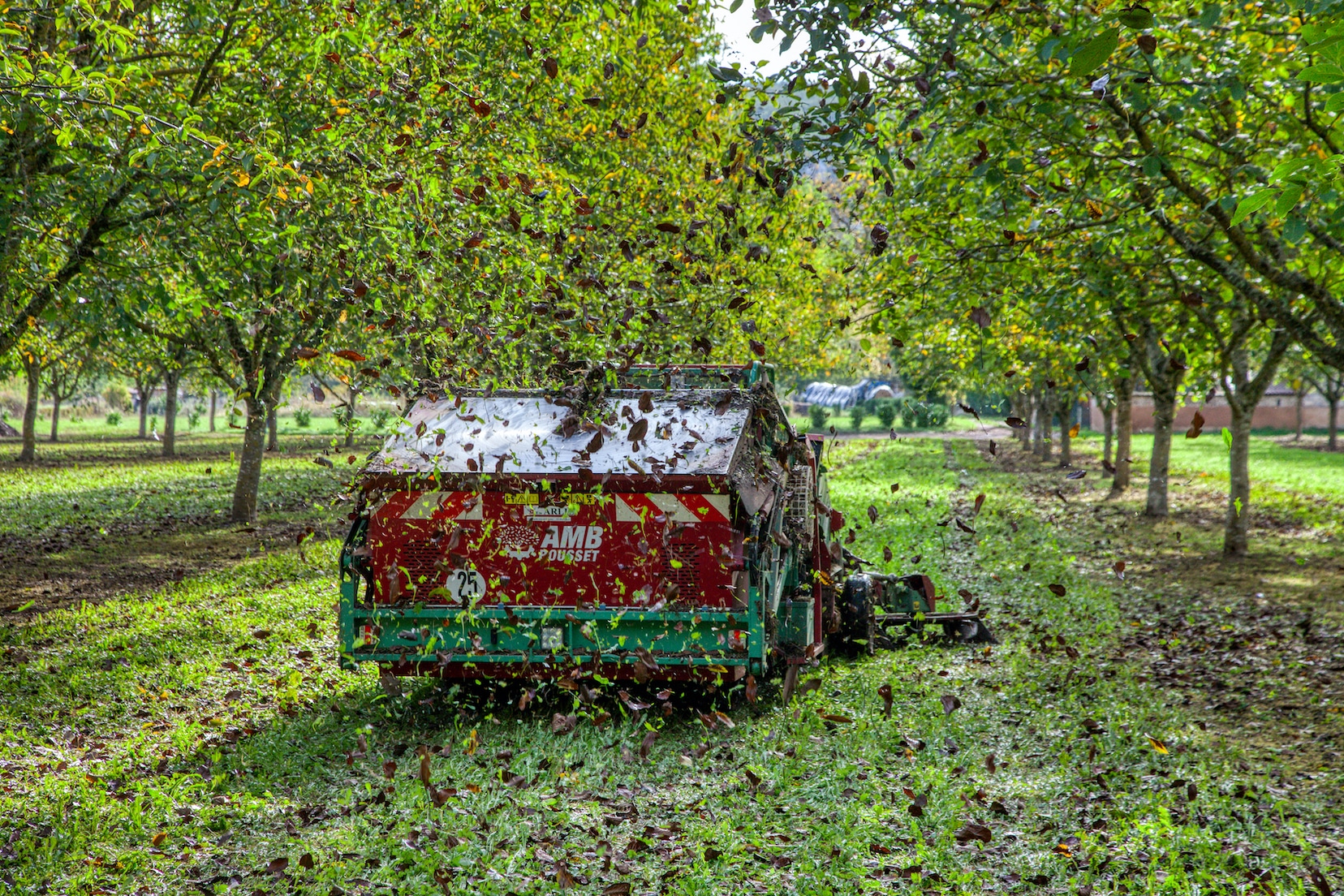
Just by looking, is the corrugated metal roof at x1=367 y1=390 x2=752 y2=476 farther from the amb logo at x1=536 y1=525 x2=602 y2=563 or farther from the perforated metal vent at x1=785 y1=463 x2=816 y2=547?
the perforated metal vent at x1=785 y1=463 x2=816 y2=547

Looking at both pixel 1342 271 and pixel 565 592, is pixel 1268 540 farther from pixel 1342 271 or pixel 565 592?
pixel 565 592

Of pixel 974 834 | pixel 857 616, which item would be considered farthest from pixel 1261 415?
pixel 974 834

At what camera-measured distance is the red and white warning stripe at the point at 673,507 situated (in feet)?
22.9

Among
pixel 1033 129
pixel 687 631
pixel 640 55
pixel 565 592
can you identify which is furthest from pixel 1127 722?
pixel 640 55

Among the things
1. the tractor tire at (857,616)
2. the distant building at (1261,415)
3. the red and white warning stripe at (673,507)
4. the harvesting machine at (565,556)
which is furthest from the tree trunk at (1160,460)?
the distant building at (1261,415)

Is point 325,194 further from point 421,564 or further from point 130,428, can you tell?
point 130,428

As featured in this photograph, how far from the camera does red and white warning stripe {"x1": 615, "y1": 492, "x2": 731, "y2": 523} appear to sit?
22.9 ft

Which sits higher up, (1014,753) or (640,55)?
(640,55)

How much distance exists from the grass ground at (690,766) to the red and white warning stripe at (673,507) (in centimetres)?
123

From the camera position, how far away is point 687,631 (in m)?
7.04

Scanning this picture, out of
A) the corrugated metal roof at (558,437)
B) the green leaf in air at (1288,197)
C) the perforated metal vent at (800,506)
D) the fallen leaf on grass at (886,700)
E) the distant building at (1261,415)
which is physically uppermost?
the distant building at (1261,415)

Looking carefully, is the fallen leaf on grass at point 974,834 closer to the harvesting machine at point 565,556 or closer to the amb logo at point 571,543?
the harvesting machine at point 565,556

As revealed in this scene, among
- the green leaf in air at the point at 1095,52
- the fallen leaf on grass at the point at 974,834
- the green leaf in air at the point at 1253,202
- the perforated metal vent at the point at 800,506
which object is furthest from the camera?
the perforated metal vent at the point at 800,506

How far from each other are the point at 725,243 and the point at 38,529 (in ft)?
50.0
